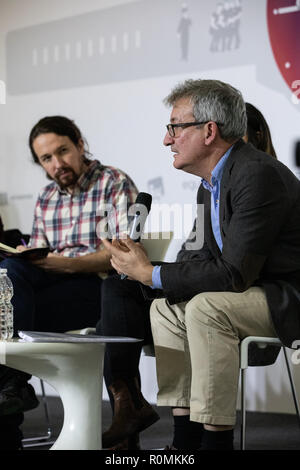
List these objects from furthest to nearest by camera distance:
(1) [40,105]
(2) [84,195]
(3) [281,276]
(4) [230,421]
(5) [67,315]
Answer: (1) [40,105]
(2) [84,195]
(5) [67,315]
(3) [281,276]
(4) [230,421]

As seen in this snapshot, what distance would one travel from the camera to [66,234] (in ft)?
10.3

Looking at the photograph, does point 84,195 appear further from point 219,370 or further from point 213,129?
point 219,370

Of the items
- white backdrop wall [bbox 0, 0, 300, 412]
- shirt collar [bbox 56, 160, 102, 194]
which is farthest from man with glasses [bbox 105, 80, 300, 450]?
white backdrop wall [bbox 0, 0, 300, 412]

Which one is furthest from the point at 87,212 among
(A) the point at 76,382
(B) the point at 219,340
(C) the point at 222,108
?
(B) the point at 219,340

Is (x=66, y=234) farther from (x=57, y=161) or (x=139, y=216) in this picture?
(x=139, y=216)

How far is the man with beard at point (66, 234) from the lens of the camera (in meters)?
2.75

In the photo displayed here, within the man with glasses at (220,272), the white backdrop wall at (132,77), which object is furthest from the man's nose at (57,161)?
the man with glasses at (220,272)

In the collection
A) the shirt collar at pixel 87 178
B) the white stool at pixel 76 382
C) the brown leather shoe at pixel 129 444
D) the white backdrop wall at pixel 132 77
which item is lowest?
the brown leather shoe at pixel 129 444

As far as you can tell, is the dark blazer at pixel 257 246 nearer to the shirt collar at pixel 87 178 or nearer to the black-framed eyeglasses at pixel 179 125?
the black-framed eyeglasses at pixel 179 125

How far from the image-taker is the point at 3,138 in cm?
443

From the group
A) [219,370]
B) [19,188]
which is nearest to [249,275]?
[219,370]

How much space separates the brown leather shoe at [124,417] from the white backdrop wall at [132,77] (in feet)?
4.65

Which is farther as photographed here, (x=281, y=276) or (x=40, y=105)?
(x=40, y=105)

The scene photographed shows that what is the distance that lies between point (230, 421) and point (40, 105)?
2937 millimetres
